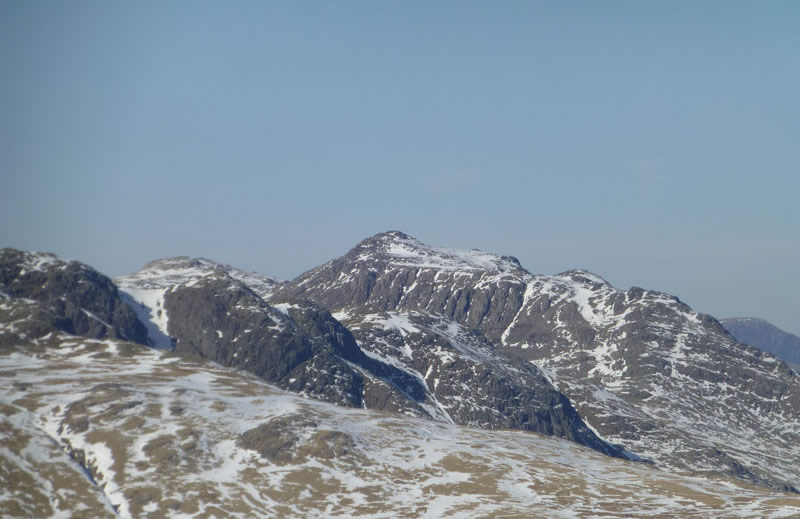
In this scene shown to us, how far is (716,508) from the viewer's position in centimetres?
19575

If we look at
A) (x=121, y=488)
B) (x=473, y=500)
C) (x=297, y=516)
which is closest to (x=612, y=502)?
(x=473, y=500)

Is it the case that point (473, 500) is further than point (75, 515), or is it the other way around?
point (473, 500)

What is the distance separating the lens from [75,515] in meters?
181

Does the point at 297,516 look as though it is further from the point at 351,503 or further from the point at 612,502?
the point at 612,502

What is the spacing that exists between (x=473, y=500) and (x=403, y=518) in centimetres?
1952

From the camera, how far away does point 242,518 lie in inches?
7328

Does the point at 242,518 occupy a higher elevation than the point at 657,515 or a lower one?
lower

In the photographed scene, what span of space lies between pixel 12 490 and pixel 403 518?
80136mm

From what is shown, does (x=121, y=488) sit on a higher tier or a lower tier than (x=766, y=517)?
lower

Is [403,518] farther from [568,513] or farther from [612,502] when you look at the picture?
[612,502]

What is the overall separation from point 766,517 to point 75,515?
13833 centimetres

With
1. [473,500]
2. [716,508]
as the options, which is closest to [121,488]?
[473,500]

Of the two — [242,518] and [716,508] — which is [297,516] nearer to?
[242,518]

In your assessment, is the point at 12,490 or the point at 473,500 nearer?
the point at 12,490
